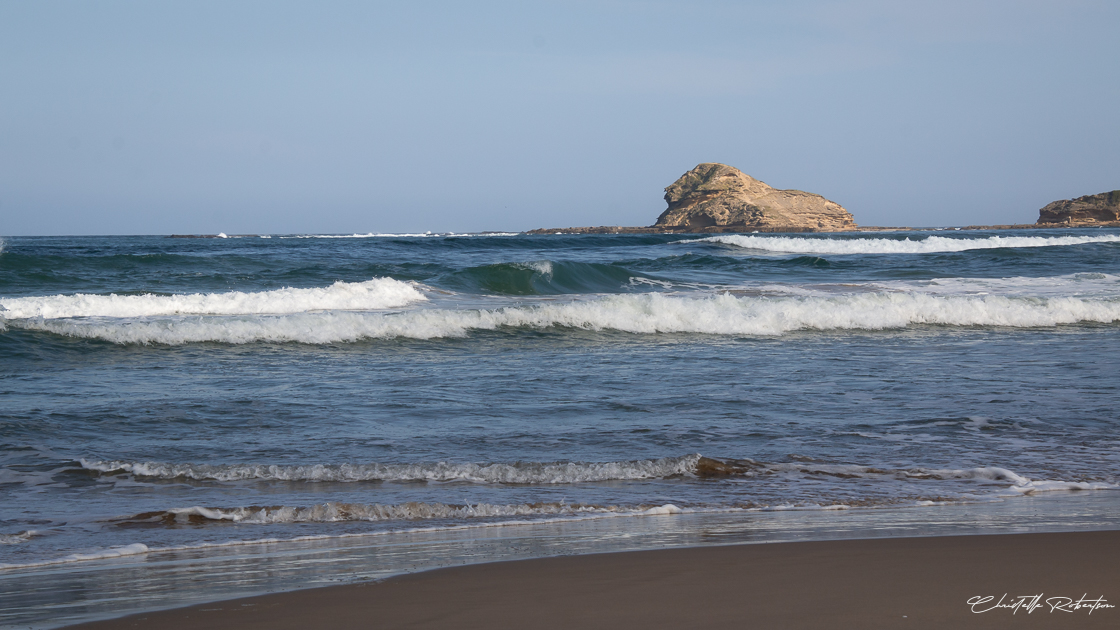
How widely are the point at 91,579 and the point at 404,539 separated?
1.24 metres

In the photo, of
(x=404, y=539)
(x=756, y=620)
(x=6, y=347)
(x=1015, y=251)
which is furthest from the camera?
(x=1015, y=251)

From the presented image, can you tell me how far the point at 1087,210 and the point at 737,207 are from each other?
4217 centimetres

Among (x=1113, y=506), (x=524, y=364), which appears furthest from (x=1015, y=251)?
(x=1113, y=506)

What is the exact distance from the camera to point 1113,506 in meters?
3.81

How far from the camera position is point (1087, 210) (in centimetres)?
8794

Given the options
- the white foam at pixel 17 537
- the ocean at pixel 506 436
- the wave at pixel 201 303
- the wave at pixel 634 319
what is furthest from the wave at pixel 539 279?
the white foam at pixel 17 537

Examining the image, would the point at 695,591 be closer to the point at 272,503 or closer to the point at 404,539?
the point at 404,539

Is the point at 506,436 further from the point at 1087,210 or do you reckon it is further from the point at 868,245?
the point at 1087,210

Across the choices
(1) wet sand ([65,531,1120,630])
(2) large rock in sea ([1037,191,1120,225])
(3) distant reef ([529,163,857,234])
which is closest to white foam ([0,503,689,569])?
(1) wet sand ([65,531,1120,630])

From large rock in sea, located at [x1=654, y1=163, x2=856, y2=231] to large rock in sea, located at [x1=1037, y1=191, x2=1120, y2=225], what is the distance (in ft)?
81.5

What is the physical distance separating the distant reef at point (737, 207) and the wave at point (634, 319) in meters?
69.9

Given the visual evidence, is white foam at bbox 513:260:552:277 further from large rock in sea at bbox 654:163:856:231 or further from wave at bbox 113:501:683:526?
large rock in sea at bbox 654:163:856:231

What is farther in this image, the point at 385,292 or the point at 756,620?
the point at 385,292

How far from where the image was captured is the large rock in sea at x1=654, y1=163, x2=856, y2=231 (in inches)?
3280
